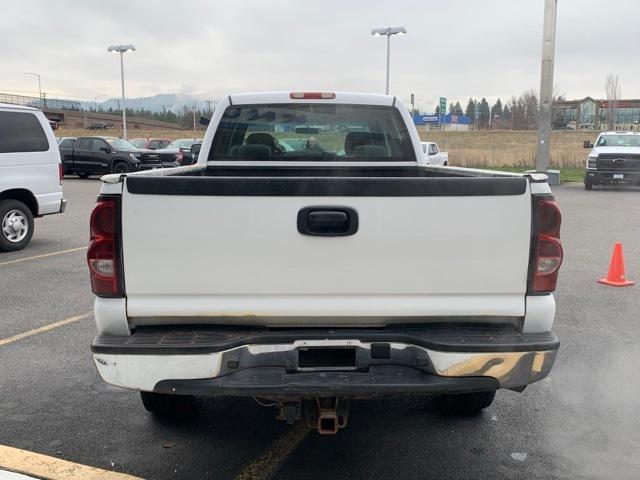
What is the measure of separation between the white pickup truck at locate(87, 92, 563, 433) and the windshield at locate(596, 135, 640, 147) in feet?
67.9

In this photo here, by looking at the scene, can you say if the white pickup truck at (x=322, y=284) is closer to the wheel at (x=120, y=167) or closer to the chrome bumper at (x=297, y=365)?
the chrome bumper at (x=297, y=365)

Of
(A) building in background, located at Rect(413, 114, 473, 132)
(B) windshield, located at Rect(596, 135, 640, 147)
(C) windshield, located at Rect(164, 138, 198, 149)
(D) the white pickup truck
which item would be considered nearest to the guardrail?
(A) building in background, located at Rect(413, 114, 473, 132)

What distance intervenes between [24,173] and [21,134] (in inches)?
22.3

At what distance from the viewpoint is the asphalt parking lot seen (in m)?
3.30

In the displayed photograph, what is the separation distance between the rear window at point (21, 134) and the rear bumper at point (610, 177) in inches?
666

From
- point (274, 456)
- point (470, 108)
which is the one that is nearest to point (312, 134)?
point (274, 456)

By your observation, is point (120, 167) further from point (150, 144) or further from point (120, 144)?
point (150, 144)

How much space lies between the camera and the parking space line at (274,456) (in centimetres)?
321

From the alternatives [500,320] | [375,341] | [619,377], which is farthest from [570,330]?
[375,341]

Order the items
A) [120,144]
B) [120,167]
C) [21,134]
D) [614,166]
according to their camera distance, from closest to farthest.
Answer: [21,134], [614,166], [120,167], [120,144]

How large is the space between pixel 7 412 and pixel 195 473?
4.96 feet

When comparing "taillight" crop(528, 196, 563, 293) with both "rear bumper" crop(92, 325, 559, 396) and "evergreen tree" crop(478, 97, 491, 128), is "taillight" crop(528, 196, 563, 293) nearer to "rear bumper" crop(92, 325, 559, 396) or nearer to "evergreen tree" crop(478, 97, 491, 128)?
"rear bumper" crop(92, 325, 559, 396)

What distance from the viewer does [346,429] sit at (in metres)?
3.74

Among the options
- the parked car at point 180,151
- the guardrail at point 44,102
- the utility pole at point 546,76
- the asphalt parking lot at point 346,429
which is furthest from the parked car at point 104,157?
the guardrail at point 44,102
